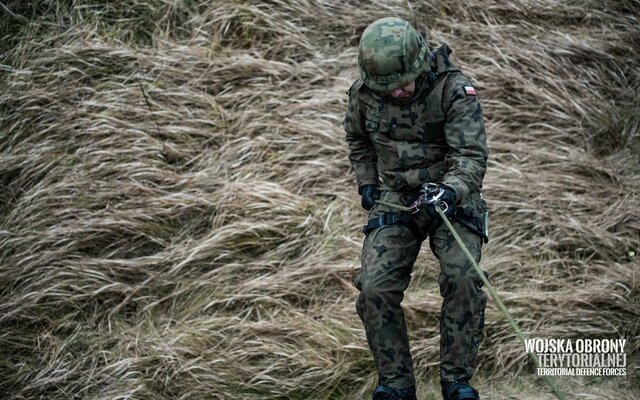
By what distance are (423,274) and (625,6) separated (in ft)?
11.9

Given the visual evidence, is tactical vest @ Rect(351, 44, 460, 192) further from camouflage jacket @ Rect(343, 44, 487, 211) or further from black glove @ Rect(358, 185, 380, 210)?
black glove @ Rect(358, 185, 380, 210)

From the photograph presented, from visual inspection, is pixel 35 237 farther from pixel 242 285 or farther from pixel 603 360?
pixel 603 360

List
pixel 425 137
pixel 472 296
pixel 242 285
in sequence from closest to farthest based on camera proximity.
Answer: pixel 472 296, pixel 425 137, pixel 242 285

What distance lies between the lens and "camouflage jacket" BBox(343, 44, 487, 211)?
12.1 ft

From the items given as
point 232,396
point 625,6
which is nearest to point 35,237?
point 232,396

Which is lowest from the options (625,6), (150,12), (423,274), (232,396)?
(232,396)

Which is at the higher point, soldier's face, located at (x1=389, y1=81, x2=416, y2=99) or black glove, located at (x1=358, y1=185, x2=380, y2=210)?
soldier's face, located at (x1=389, y1=81, x2=416, y2=99)

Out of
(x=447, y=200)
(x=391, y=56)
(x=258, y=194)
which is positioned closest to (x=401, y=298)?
(x=447, y=200)

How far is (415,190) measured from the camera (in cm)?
388

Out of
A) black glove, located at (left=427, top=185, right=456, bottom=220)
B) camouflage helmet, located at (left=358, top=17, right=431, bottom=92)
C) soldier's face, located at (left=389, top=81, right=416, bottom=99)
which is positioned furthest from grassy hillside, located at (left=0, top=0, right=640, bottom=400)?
camouflage helmet, located at (left=358, top=17, right=431, bottom=92)

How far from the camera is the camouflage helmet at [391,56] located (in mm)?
3611

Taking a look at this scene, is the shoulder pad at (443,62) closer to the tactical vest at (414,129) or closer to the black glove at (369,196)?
the tactical vest at (414,129)

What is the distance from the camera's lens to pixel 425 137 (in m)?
3.85

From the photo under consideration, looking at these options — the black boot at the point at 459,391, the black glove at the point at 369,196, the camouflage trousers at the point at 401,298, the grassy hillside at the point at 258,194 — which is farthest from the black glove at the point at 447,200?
the grassy hillside at the point at 258,194
